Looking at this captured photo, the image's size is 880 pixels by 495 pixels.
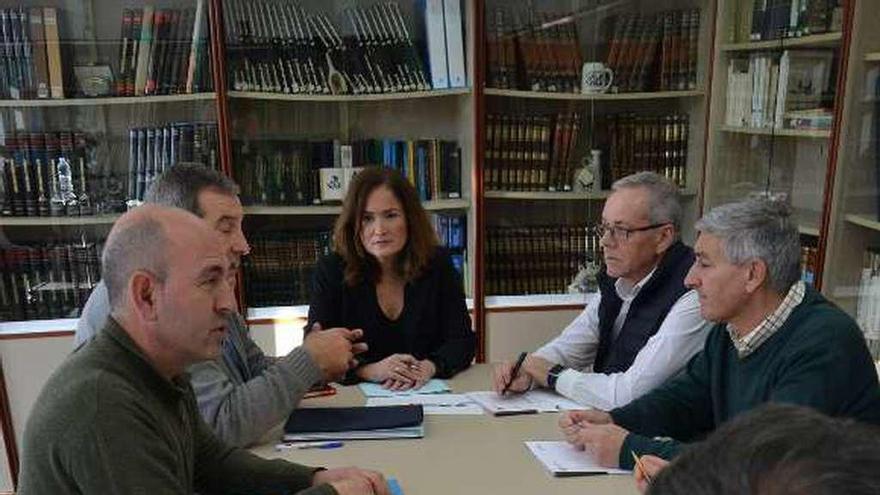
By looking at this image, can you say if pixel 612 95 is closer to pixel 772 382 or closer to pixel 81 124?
pixel 772 382

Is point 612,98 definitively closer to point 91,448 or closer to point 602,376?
point 602,376

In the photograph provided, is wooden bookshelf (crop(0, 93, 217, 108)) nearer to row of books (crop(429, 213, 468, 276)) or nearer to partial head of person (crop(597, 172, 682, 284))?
row of books (crop(429, 213, 468, 276))

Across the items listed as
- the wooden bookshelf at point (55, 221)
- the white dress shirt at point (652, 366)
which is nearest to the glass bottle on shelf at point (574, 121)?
the white dress shirt at point (652, 366)

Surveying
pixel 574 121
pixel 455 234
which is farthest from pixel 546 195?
pixel 455 234

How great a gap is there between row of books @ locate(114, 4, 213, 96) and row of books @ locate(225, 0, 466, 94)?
14 cm

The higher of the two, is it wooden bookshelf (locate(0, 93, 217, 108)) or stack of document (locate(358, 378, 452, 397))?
wooden bookshelf (locate(0, 93, 217, 108))

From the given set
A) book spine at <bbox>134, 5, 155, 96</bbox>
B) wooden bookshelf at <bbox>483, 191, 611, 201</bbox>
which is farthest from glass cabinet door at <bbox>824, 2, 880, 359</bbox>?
book spine at <bbox>134, 5, 155, 96</bbox>

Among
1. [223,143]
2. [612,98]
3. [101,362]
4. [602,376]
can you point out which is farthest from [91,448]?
[612,98]

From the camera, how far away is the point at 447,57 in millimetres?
3262

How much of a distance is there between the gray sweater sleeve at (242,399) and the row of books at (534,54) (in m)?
2.10

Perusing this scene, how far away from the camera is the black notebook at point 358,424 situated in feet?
5.38

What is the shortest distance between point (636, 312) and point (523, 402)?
0.42 metres

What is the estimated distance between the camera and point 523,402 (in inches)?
73.4

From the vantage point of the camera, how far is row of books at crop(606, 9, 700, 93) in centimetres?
346
